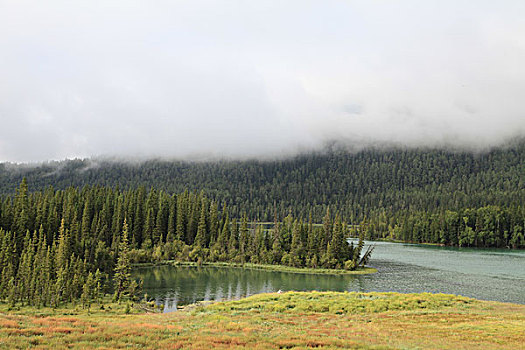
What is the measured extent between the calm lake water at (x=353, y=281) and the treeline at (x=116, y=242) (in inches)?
342

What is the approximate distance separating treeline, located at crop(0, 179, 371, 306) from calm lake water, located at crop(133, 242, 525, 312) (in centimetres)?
868

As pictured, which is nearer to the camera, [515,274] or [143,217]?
[515,274]

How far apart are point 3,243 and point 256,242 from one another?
74.3m

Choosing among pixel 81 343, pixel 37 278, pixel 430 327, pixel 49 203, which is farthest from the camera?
pixel 49 203

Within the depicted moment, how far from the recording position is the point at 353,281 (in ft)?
295

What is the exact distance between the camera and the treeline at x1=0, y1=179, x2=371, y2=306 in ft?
208

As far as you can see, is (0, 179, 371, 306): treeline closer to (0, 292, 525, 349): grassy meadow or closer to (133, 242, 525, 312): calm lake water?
(133, 242, 525, 312): calm lake water

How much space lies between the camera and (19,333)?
24.5 metres

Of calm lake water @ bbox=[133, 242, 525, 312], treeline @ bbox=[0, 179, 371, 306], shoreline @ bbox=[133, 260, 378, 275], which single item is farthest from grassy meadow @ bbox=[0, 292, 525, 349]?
shoreline @ bbox=[133, 260, 378, 275]

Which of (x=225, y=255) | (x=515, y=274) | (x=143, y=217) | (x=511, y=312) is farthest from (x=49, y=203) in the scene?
(x=515, y=274)

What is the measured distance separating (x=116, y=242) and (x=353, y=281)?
7332 centimetres

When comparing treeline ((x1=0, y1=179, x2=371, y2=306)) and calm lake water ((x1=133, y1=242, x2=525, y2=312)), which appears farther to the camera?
calm lake water ((x1=133, y1=242, x2=525, y2=312))

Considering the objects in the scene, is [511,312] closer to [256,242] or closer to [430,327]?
[430,327]

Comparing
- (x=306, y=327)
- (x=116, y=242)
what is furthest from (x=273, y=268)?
(x=306, y=327)
